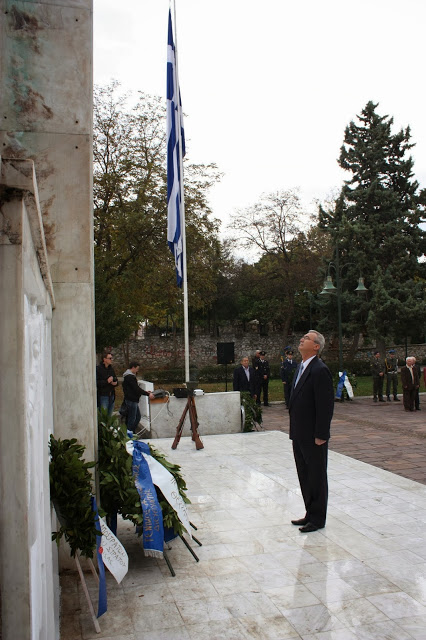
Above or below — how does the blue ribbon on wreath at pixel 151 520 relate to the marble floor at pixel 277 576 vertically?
above

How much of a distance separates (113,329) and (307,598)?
18992 mm

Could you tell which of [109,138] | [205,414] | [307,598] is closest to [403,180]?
[109,138]

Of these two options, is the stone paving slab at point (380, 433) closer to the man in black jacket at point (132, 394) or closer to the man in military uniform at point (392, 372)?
the man in military uniform at point (392, 372)

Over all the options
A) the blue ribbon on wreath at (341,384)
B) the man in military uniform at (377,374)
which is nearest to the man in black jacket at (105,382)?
the blue ribbon on wreath at (341,384)

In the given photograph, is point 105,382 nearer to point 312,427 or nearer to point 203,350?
point 312,427

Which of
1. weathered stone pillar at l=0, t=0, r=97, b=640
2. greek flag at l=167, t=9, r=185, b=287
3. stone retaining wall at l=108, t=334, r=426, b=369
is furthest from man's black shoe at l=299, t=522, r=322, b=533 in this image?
stone retaining wall at l=108, t=334, r=426, b=369

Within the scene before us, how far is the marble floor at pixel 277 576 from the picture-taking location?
11.9 feet

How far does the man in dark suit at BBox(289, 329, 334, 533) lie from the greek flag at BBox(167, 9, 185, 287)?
4.98 m

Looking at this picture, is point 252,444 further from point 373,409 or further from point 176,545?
point 373,409

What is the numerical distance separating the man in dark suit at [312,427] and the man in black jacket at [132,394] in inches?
232

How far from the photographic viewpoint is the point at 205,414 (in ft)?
39.7

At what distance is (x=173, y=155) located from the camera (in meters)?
10.0

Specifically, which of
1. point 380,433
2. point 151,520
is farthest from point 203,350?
point 151,520

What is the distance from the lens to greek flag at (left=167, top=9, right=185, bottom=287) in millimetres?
9867
